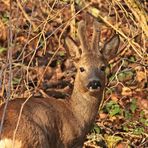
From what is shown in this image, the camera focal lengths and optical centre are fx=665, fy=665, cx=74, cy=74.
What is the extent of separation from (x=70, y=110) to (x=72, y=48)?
77 cm

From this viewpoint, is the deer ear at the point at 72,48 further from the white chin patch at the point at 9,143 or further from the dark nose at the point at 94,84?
the white chin patch at the point at 9,143

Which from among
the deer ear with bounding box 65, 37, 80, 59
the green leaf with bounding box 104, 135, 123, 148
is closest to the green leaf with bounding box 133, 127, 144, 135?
the green leaf with bounding box 104, 135, 123, 148

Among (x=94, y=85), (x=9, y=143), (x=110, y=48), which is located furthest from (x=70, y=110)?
(x=9, y=143)

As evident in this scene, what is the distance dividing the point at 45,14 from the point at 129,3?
9.55 feet

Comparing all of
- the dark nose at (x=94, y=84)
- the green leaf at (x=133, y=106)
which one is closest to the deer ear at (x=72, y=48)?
the dark nose at (x=94, y=84)

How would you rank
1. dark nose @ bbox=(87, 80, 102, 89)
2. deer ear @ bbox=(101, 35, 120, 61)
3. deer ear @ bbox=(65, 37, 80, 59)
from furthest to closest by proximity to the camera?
deer ear @ bbox=(101, 35, 120, 61)
deer ear @ bbox=(65, 37, 80, 59)
dark nose @ bbox=(87, 80, 102, 89)

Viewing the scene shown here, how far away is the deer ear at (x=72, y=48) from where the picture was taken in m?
7.44

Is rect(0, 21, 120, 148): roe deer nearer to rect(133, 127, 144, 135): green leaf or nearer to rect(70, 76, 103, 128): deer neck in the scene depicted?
rect(70, 76, 103, 128): deer neck

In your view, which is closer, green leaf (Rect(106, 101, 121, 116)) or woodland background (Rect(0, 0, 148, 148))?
woodland background (Rect(0, 0, 148, 148))

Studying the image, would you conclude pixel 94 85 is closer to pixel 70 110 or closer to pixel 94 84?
pixel 94 84

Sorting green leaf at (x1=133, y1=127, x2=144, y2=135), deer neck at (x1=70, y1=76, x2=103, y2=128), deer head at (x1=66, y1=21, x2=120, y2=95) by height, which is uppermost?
deer head at (x1=66, y1=21, x2=120, y2=95)

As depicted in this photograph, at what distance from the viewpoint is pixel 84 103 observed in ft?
23.7

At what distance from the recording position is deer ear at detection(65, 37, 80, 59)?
293 inches

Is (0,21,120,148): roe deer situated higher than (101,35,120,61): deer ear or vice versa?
(101,35,120,61): deer ear
